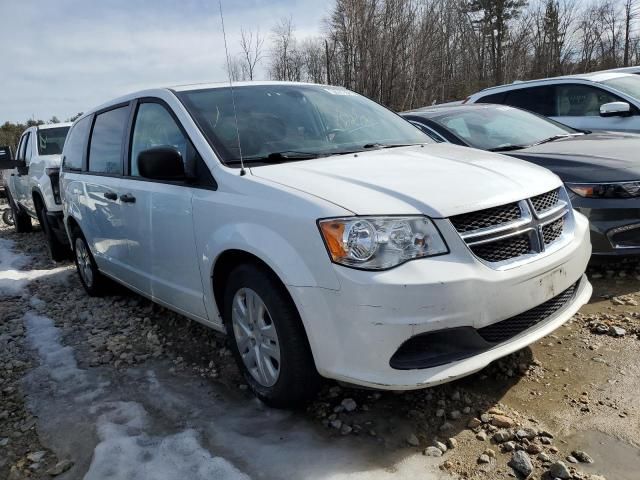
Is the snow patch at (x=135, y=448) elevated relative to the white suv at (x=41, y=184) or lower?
lower

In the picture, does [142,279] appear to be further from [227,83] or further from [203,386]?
[227,83]

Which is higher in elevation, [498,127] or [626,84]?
[626,84]

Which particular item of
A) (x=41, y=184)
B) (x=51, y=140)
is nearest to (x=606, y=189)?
(x=41, y=184)

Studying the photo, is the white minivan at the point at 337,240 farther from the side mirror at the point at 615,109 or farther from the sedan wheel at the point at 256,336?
the side mirror at the point at 615,109

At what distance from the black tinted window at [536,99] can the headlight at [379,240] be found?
5.57m

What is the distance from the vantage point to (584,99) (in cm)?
666

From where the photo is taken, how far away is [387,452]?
2336mm

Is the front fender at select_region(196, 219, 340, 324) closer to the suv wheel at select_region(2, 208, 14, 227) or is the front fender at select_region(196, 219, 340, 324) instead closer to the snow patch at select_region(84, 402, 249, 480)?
the snow patch at select_region(84, 402, 249, 480)

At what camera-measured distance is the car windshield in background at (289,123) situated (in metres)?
3.05

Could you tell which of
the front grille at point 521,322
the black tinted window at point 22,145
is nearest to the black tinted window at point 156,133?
the front grille at point 521,322

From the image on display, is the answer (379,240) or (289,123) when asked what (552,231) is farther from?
(289,123)

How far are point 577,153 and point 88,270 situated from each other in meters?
4.51

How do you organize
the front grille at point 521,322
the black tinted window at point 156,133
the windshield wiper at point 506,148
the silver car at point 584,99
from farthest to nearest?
the silver car at point 584,99, the windshield wiper at point 506,148, the black tinted window at point 156,133, the front grille at point 521,322

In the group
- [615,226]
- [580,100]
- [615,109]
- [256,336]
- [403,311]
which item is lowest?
[256,336]
